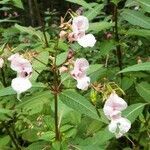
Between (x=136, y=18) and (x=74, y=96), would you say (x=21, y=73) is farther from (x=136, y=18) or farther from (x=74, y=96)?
(x=136, y=18)

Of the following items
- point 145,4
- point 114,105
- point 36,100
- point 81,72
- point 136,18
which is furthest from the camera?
point 136,18

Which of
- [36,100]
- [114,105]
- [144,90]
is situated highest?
[114,105]

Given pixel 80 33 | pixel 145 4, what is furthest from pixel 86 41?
pixel 145 4

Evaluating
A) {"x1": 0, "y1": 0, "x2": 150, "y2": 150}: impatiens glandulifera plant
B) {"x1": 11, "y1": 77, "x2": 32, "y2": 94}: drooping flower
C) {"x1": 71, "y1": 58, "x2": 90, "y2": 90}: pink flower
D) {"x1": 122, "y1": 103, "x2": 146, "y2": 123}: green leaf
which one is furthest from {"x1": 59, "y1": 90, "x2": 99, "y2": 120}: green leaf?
{"x1": 122, "y1": 103, "x2": 146, "y2": 123}: green leaf

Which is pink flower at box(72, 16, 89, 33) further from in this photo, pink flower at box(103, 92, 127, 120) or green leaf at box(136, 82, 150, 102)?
green leaf at box(136, 82, 150, 102)

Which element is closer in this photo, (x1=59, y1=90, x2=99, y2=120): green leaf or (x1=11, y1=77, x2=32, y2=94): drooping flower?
(x1=11, y1=77, x2=32, y2=94): drooping flower

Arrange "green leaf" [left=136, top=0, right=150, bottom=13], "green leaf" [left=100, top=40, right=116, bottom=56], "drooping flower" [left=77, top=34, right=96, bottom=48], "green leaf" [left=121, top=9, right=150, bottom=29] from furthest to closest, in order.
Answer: "green leaf" [left=100, top=40, right=116, bottom=56] < "green leaf" [left=121, top=9, right=150, bottom=29] < "green leaf" [left=136, top=0, right=150, bottom=13] < "drooping flower" [left=77, top=34, right=96, bottom=48]

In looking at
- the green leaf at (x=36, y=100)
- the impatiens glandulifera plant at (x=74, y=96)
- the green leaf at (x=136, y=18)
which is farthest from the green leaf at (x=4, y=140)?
the green leaf at (x=136, y=18)
